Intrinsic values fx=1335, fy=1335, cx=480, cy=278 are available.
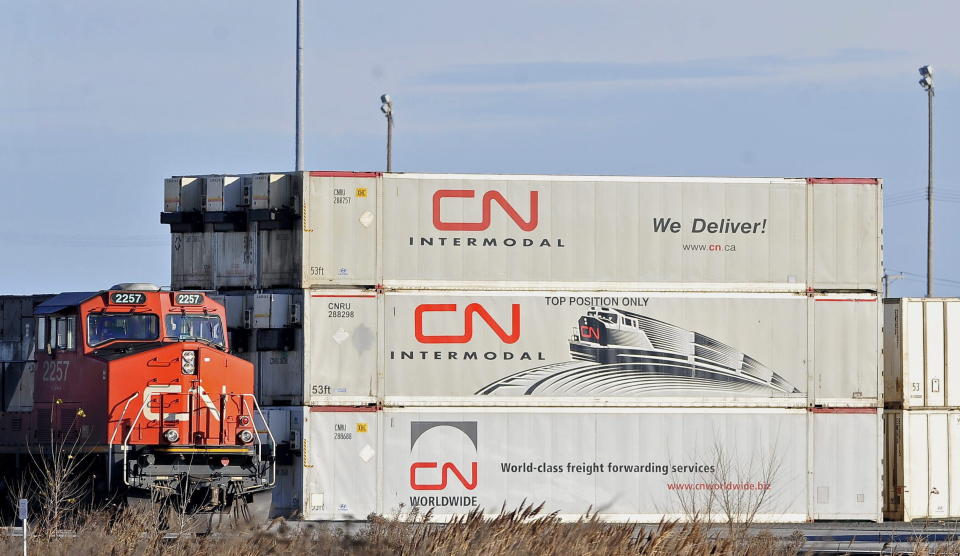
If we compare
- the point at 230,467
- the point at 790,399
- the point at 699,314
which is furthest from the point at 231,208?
the point at 790,399

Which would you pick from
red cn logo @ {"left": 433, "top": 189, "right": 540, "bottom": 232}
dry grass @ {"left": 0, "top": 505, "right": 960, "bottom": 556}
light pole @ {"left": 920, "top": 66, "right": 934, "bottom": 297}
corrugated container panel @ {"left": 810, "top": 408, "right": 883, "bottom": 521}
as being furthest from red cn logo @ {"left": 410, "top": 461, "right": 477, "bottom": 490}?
light pole @ {"left": 920, "top": 66, "right": 934, "bottom": 297}

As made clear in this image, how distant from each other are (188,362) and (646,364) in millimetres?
8919

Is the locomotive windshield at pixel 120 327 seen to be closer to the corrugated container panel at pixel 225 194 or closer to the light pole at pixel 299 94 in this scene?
the corrugated container panel at pixel 225 194

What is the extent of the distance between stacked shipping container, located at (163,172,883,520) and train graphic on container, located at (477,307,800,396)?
0.13 feet

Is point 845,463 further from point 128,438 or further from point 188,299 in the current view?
point 128,438

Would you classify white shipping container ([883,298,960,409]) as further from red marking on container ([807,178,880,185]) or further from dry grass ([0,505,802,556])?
dry grass ([0,505,802,556])

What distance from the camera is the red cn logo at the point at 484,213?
25.3 metres

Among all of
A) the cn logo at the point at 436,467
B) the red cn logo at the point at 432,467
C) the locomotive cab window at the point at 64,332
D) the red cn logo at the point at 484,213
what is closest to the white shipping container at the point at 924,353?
the red cn logo at the point at 484,213

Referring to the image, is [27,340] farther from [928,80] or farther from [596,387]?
[928,80]

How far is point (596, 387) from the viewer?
25.5 meters

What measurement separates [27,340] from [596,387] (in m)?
10.5

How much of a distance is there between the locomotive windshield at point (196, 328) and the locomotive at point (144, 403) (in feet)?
0.07

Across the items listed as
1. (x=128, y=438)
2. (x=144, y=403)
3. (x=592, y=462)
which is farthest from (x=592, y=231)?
(x=128, y=438)

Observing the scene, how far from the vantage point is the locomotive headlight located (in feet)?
70.7
